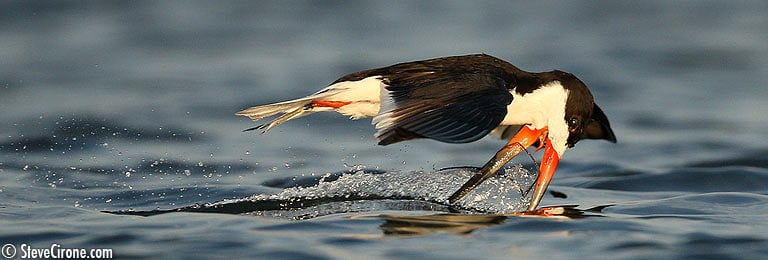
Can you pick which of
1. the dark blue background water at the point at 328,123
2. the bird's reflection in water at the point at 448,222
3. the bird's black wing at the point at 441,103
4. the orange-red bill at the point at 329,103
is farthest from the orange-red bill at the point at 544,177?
the orange-red bill at the point at 329,103

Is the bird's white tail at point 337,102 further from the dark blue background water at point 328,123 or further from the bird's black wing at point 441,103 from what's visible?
the dark blue background water at point 328,123

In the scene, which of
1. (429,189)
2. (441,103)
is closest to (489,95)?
(441,103)

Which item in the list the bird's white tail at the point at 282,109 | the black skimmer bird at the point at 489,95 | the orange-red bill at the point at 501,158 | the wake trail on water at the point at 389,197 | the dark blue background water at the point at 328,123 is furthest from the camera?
the bird's white tail at the point at 282,109

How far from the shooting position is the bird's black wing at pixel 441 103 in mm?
6352

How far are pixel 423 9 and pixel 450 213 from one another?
8.37 metres

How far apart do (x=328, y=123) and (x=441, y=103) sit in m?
4.26

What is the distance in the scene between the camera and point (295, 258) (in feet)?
19.1

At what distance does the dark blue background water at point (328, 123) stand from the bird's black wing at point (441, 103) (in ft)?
1.76

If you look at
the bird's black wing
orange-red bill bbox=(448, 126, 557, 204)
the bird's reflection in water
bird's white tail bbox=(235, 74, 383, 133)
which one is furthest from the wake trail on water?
the bird's black wing

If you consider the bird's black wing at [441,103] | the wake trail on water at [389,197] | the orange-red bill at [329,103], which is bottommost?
the wake trail on water at [389,197]

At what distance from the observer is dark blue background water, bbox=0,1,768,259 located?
6.34 meters

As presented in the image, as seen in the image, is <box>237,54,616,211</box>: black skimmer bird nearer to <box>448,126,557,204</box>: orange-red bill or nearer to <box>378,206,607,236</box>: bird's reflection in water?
<box>448,126,557,204</box>: orange-red bill

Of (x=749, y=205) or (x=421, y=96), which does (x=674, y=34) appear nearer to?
(x=749, y=205)

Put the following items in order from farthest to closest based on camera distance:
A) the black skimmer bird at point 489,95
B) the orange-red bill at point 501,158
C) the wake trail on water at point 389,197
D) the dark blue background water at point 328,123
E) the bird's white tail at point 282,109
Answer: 1. the bird's white tail at point 282,109
2. the orange-red bill at point 501,158
3. the wake trail on water at point 389,197
4. the black skimmer bird at point 489,95
5. the dark blue background water at point 328,123
